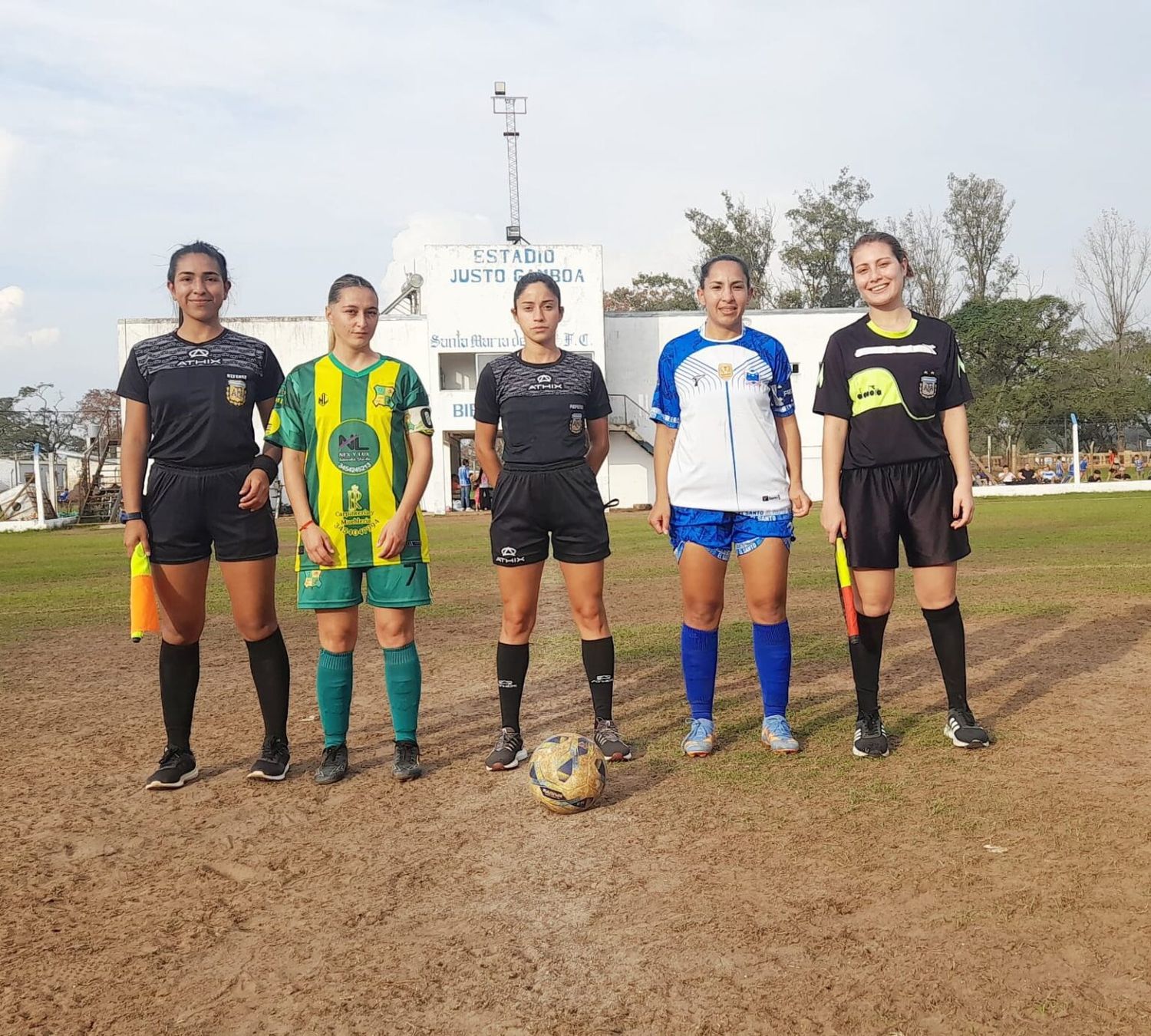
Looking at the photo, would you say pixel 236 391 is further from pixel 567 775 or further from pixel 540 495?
pixel 567 775

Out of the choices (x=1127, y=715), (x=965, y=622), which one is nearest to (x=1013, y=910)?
(x=1127, y=715)

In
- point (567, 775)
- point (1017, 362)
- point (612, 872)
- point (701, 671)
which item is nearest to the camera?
point (612, 872)

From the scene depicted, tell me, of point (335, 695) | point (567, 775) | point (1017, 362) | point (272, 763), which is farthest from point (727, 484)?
point (1017, 362)

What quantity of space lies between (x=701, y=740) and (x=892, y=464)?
1.48 m

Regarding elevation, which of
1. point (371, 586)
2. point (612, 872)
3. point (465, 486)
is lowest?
point (465, 486)

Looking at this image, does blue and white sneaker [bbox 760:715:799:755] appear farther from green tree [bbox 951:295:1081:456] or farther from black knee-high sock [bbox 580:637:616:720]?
green tree [bbox 951:295:1081:456]

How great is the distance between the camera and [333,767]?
4.49 meters

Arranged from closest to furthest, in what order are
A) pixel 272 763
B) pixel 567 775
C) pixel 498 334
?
pixel 567 775 → pixel 272 763 → pixel 498 334

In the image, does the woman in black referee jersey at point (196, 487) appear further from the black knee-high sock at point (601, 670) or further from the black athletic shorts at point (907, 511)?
the black athletic shorts at point (907, 511)

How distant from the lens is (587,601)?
475cm

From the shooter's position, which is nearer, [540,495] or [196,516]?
[196,516]

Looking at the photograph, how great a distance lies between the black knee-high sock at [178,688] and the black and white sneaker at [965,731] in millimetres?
3346

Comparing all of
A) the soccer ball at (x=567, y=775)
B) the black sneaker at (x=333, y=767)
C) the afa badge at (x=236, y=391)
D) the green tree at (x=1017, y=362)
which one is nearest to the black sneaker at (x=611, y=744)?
the soccer ball at (x=567, y=775)

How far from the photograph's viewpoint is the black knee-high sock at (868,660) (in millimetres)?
4602
